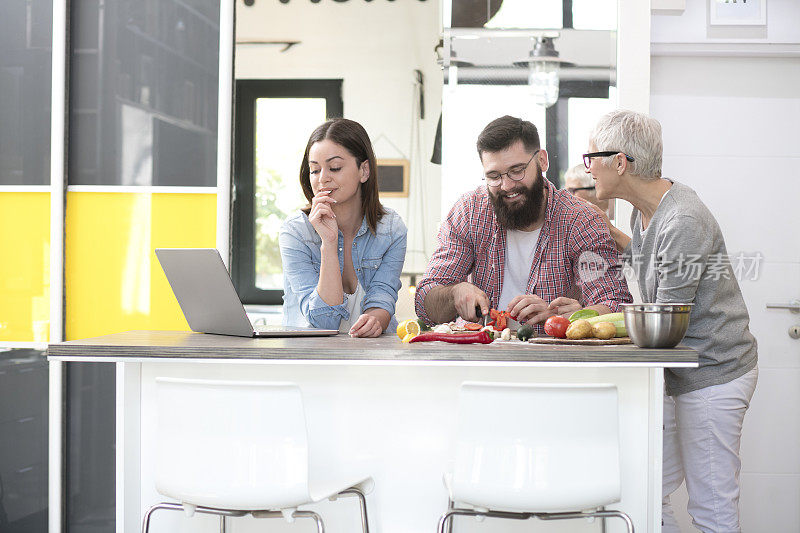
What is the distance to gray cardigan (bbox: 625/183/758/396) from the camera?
224 cm

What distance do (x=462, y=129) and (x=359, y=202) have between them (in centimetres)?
96

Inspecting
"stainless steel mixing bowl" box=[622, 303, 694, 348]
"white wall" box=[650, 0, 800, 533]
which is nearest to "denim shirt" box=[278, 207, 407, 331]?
"stainless steel mixing bowl" box=[622, 303, 694, 348]

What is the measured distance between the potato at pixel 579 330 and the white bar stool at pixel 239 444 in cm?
77

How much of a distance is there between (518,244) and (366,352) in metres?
1.24

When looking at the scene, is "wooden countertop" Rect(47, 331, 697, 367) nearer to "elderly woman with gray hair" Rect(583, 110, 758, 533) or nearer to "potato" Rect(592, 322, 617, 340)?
"potato" Rect(592, 322, 617, 340)

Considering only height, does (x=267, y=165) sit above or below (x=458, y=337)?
above

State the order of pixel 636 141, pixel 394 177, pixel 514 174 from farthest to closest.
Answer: pixel 394 177
pixel 514 174
pixel 636 141

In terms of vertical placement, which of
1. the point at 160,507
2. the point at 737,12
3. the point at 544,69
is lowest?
the point at 160,507

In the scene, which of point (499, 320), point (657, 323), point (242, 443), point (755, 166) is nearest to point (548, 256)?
point (499, 320)

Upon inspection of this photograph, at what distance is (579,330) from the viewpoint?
84.6 inches

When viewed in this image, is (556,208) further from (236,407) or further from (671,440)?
(236,407)

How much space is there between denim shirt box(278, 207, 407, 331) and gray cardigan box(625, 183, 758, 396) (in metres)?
0.87

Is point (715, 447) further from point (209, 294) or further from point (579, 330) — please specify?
point (209, 294)

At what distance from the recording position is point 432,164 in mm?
4109
